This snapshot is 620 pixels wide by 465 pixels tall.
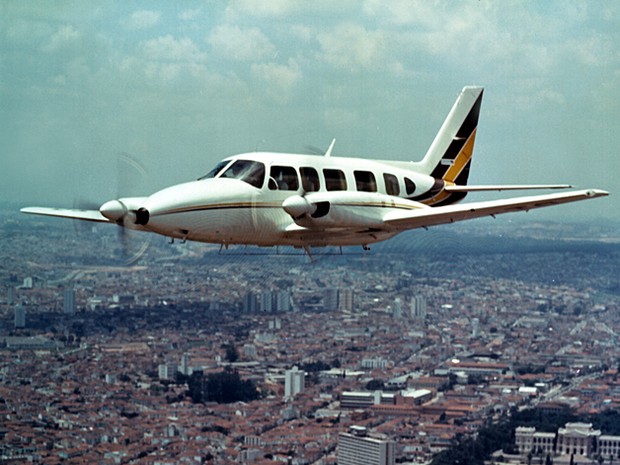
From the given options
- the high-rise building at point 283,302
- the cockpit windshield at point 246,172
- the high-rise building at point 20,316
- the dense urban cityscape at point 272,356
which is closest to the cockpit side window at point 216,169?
the cockpit windshield at point 246,172

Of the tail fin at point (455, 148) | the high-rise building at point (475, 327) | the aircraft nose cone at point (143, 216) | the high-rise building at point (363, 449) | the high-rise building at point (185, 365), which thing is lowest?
the high-rise building at point (363, 449)

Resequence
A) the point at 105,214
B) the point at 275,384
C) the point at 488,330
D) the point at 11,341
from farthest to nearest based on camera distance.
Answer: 1. the point at 488,330
2. the point at 11,341
3. the point at 275,384
4. the point at 105,214

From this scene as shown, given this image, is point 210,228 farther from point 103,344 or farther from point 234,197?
point 103,344

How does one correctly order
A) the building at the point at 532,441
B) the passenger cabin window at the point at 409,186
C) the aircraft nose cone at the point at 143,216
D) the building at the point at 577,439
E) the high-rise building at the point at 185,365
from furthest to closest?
the high-rise building at the point at 185,365, the building at the point at 532,441, the building at the point at 577,439, the passenger cabin window at the point at 409,186, the aircraft nose cone at the point at 143,216

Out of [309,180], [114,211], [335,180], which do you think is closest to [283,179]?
[309,180]

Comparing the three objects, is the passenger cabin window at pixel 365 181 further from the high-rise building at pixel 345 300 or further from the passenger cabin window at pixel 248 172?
the high-rise building at pixel 345 300

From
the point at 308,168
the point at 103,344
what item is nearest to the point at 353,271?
the point at 103,344

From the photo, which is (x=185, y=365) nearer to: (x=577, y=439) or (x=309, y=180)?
(x=577, y=439)
